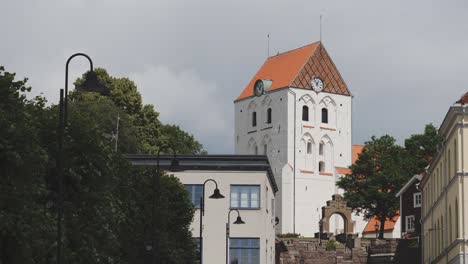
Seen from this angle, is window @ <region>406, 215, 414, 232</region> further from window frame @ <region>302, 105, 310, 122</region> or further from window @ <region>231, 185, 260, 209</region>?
window frame @ <region>302, 105, 310, 122</region>

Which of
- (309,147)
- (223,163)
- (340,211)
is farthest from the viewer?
(309,147)

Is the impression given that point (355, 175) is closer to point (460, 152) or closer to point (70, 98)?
point (70, 98)

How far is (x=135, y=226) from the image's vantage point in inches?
2208

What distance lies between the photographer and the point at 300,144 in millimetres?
169625

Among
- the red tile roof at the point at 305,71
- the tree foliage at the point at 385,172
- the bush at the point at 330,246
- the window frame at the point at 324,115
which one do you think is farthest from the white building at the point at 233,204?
the window frame at the point at 324,115

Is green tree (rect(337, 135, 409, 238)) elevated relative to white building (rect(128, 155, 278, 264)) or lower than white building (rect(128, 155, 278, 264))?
elevated

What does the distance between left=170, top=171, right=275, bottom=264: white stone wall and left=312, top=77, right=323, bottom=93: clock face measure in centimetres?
9883

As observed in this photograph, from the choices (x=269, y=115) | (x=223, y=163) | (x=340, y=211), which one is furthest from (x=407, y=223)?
(x=269, y=115)

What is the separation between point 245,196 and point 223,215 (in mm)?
1600

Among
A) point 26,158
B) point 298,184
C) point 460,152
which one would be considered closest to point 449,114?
point 460,152

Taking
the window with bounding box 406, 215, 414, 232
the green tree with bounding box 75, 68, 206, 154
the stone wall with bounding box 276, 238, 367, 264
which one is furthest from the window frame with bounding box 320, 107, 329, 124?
the stone wall with bounding box 276, 238, 367, 264

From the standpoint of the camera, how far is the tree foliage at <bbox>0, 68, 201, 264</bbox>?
35.3m

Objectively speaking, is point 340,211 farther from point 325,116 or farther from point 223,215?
point 223,215

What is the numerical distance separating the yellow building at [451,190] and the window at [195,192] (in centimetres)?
1335
